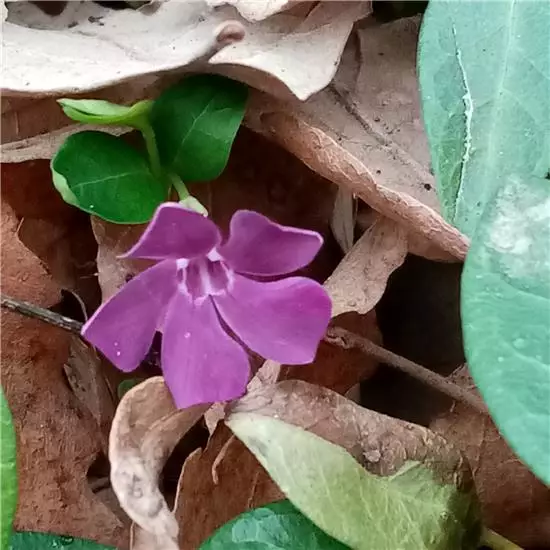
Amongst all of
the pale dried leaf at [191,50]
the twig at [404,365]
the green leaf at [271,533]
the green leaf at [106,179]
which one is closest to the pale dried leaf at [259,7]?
the pale dried leaf at [191,50]

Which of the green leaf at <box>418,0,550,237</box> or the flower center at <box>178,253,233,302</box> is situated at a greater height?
the green leaf at <box>418,0,550,237</box>

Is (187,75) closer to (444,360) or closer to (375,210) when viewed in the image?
(375,210)

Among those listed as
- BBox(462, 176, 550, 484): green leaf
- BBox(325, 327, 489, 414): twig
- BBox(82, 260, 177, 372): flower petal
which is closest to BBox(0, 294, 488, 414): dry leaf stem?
BBox(325, 327, 489, 414): twig

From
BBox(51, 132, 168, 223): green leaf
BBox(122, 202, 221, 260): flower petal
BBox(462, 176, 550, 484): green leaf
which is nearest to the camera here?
BBox(462, 176, 550, 484): green leaf

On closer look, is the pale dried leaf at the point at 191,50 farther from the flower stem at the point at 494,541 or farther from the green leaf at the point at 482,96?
the flower stem at the point at 494,541

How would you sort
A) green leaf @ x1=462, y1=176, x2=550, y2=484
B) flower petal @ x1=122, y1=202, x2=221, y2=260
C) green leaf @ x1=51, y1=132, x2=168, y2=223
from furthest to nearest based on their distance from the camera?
green leaf @ x1=51, y1=132, x2=168, y2=223 < flower petal @ x1=122, y1=202, x2=221, y2=260 < green leaf @ x1=462, y1=176, x2=550, y2=484

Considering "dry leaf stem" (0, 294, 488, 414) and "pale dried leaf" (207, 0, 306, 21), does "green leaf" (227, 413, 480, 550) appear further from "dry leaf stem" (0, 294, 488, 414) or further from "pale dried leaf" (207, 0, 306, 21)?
"pale dried leaf" (207, 0, 306, 21)

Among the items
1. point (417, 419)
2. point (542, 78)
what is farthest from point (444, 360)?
point (542, 78)
